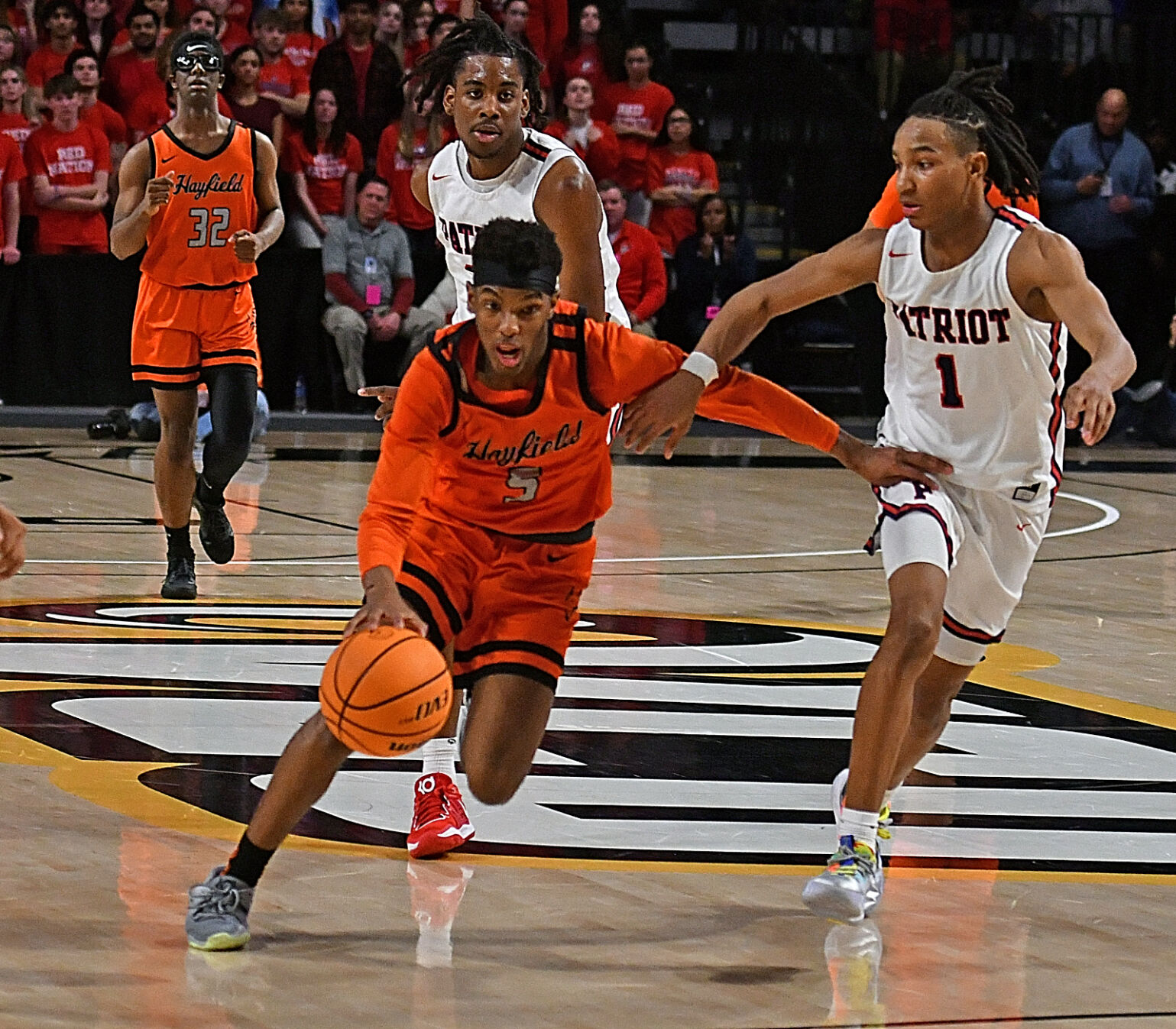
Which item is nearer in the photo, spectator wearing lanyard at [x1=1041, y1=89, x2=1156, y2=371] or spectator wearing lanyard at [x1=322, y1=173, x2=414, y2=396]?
spectator wearing lanyard at [x1=322, y1=173, x2=414, y2=396]

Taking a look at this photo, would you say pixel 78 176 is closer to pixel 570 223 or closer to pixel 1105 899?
pixel 570 223

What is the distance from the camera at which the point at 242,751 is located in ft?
19.7

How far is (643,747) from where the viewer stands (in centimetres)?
634

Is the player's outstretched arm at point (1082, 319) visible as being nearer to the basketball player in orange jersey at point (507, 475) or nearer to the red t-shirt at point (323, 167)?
the basketball player in orange jersey at point (507, 475)

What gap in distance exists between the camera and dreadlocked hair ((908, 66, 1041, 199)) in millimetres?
5238

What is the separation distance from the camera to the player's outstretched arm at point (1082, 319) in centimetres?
472

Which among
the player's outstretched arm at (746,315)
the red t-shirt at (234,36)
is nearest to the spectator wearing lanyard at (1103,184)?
the red t-shirt at (234,36)

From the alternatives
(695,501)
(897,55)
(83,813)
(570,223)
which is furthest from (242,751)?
(897,55)

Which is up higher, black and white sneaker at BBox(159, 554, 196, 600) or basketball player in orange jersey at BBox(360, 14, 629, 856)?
basketball player in orange jersey at BBox(360, 14, 629, 856)

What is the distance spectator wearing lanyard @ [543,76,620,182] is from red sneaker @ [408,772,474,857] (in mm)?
11034

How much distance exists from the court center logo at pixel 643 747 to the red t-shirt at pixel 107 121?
760cm

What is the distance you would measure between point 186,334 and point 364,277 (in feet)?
22.0

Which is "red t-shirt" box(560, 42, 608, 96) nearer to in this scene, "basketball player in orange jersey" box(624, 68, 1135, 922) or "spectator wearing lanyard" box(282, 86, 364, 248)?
"spectator wearing lanyard" box(282, 86, 364, 248)

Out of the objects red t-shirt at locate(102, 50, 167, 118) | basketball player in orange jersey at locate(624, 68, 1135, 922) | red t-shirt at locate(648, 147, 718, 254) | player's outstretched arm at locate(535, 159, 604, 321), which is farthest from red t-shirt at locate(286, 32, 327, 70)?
basketball player in orange jersey at locate(624, 68, 1135, 922)
